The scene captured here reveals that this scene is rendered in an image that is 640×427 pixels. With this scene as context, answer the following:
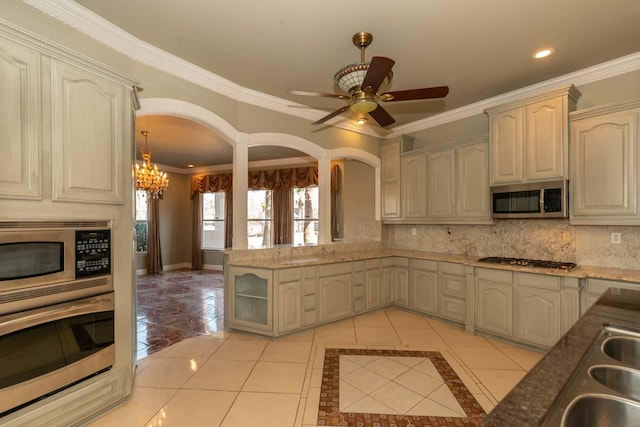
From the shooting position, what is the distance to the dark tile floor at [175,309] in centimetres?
362

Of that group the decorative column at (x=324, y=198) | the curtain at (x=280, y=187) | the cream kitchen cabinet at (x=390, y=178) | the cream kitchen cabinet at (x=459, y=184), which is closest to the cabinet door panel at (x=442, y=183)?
the cream kitchen cabinet at (x=459, y=184)

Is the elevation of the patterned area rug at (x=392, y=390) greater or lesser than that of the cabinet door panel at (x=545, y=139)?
lesser

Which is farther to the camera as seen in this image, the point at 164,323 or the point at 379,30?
the point at 164,323

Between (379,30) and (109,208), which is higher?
(379,30)

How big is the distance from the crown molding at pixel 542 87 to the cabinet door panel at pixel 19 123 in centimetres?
429

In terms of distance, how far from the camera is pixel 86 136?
2.00 metres

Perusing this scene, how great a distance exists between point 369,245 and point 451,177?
170 centimetres

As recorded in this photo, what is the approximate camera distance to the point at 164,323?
13.4 feet

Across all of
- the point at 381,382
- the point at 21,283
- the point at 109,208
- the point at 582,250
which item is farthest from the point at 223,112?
the point at 582,250

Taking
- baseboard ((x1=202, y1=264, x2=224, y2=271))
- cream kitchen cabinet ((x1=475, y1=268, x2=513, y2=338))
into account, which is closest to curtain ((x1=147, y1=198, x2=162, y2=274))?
baseboard ((x1=202, y1=264, x2=224, y2=271))

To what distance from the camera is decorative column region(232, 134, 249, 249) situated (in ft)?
12.1

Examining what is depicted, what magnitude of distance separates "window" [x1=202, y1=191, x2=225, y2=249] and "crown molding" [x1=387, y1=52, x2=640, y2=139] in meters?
5.72

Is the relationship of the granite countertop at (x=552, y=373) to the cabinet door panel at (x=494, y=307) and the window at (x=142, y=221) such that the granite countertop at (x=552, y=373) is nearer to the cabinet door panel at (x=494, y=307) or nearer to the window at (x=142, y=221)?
the cabinet door panel at (x=494, y=307)

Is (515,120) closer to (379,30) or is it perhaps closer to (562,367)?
(379,30)
